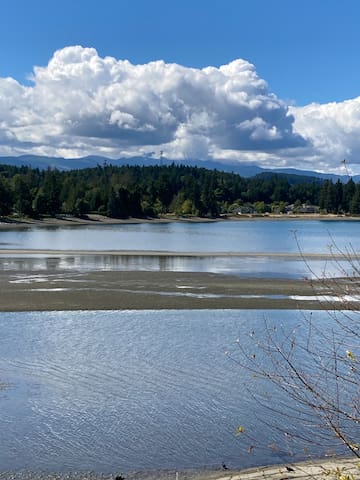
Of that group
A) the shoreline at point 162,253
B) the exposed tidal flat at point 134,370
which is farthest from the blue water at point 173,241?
the exposed tidal flat at point 134,370

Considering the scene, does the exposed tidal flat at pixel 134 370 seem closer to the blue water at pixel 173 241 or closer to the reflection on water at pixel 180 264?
the reflection on water at pixel 180 264

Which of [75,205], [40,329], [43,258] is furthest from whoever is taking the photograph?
[75,205]

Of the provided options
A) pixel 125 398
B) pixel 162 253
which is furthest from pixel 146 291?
pixel 162 253

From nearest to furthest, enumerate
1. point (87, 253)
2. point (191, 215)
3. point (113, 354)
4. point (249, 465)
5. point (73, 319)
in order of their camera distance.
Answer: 1. point (249, 465)
2. point (113, 354)
3. point (73, 319)
4. point (87, 253)
5. point (191, 215)

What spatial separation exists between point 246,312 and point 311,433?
1291cm

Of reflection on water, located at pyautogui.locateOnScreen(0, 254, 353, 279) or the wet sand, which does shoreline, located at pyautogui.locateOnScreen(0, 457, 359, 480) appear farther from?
reflection on water, located at pyautogui.locateOnScreen(0, 254, 353, 279)

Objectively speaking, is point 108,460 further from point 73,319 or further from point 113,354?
point 73,319

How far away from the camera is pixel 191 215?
184m

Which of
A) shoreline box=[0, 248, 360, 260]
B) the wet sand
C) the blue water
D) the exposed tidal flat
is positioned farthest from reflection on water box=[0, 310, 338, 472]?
shoreline box=[0, 248, 360, 260]

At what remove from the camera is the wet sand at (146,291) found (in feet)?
86.4

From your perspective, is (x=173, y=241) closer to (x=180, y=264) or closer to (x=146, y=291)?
(x=180, y=264)

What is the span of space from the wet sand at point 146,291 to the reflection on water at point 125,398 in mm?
4095

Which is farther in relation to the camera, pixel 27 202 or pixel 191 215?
pixel 191 215

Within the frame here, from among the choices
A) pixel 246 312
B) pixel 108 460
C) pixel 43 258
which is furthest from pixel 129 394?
pixel 43 258
